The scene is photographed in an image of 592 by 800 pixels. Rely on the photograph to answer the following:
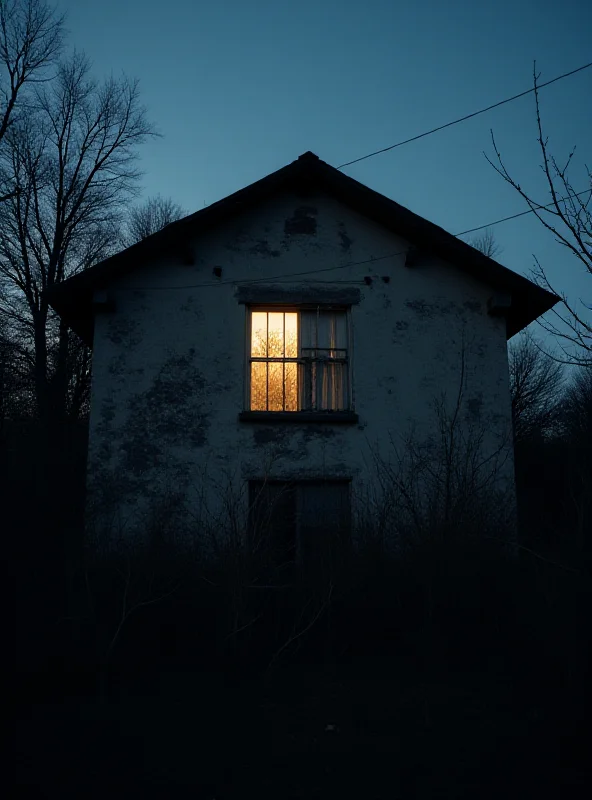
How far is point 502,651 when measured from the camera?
6555 millimetres

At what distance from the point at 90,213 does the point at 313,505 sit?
51.2ft

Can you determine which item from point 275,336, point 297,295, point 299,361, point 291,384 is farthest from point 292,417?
point 297,295

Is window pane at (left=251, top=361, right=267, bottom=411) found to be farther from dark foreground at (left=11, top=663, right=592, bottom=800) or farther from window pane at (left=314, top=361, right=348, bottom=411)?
dark foreground at (left=11, top=663, right=592, bottom=800)

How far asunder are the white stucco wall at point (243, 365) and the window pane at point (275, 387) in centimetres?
40

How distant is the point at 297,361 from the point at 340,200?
270cm

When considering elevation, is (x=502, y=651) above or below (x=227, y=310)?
below

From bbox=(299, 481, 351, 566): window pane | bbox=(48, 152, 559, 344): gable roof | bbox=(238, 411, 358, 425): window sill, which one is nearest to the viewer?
bbox=(299, 481, 351, 566): window pane

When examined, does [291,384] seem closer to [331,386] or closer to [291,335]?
[331,386]

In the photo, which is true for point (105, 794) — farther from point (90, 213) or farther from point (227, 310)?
point (90, 213)

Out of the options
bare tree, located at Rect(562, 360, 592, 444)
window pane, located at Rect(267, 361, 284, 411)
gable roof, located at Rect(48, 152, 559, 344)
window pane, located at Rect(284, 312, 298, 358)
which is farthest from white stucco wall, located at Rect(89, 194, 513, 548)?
bare tree, located at Rect(562, 360, 592, 444)

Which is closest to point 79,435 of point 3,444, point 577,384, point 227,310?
point 3,444

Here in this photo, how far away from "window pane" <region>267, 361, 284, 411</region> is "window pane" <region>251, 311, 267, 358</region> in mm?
246

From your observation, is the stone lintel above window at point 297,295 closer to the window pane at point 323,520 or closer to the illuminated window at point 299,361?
the illuminated window at point 299,361

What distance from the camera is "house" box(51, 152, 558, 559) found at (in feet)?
31.6
